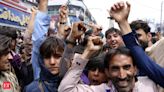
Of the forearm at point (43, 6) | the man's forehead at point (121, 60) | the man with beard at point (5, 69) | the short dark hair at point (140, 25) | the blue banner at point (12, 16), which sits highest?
the forearm at point (43, 6)

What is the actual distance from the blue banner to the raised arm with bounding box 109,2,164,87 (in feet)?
39.1

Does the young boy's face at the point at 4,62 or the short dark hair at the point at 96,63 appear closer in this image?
the young boy's face at the point at 4,62

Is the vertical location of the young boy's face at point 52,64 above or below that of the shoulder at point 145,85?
above

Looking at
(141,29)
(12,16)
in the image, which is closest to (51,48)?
(141,29)

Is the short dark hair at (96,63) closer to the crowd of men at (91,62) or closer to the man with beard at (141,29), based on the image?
the crowd of men at (91,62)

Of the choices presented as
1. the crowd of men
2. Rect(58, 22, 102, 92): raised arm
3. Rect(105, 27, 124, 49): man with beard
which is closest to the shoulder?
the crowd of men

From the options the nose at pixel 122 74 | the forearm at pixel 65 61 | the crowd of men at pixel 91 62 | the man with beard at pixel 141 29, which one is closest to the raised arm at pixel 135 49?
the crowd of men at pixel 91 62

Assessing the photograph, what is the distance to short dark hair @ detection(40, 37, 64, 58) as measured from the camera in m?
2.55

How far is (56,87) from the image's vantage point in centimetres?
251

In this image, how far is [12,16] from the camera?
15148 mm

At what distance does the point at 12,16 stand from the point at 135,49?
1351 cm

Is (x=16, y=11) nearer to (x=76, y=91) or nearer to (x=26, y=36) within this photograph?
(x=26, y=36)

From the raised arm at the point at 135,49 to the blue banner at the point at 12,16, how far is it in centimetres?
1191

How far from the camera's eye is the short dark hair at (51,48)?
255 centimetres
